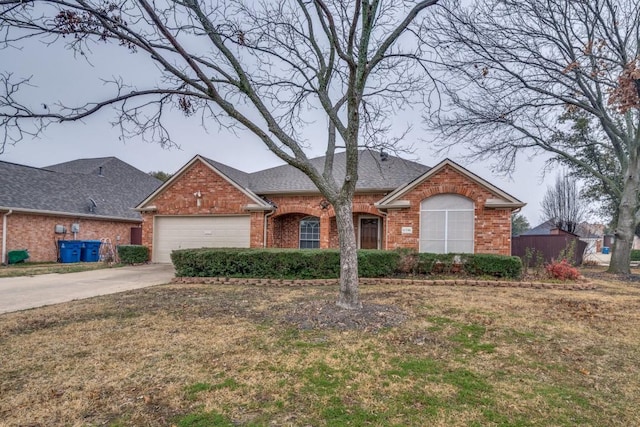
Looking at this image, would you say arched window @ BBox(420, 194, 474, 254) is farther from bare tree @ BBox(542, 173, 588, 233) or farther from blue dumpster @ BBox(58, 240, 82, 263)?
bare tree @ BBox(542, 173, 588, 233)

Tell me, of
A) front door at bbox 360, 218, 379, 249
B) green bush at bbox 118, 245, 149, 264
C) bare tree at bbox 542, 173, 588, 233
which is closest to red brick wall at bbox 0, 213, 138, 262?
green bush at bbox 118, 245, 149, 264

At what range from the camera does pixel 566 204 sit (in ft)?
91.8

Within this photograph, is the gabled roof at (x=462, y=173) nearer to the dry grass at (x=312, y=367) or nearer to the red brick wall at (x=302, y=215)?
the red brick wall at (x=302, y=215)

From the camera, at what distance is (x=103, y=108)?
18.9 feet

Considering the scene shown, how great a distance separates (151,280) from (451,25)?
40.7 ft

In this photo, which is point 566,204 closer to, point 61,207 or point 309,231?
point 309,231

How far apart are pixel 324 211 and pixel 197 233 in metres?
5.67

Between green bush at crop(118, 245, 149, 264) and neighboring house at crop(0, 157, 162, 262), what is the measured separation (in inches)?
170

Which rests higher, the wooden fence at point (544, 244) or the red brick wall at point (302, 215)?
the red brick wall at point (302, 215)

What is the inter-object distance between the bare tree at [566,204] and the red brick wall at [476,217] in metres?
18.4

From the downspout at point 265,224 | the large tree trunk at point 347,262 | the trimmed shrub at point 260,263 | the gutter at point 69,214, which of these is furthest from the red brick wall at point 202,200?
the large tree trunk at point 347,262

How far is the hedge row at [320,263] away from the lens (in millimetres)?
10031

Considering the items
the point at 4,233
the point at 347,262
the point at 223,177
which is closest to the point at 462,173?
the point at 347,262

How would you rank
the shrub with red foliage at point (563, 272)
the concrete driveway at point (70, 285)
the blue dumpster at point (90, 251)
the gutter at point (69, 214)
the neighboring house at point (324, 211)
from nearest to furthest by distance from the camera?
the concrete driveway at point (70, 285) < the shrub with red foliage at point (563, 272) < the neighboring house at point (324, 211) < the gutter at point (69, 214) < the blue dumpster at point (90, 251)
